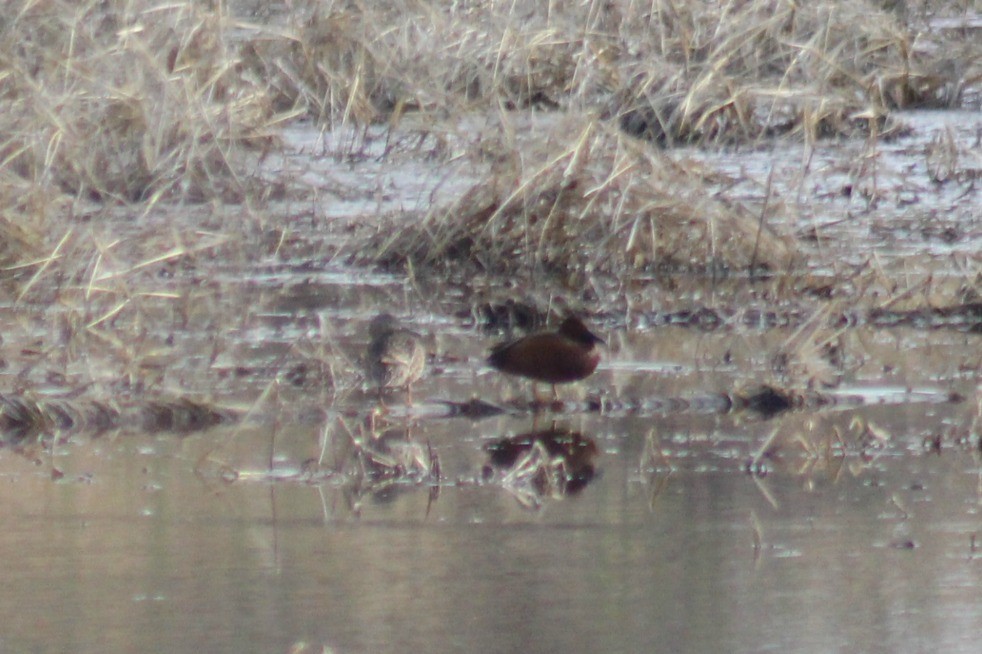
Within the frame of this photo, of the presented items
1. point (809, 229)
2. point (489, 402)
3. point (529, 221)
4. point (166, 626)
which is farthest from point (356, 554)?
point (809, 229)

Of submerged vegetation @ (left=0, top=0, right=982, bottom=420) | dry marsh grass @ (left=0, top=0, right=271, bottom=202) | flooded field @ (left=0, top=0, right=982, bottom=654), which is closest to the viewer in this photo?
flooded field @ (left=0, top=0, right=982, bottom=654)

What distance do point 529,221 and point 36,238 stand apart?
68.1 inches

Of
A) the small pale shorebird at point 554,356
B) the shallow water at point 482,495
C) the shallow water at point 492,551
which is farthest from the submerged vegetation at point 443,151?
the shallow water at point 492,551

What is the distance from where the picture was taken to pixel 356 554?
4059 mm

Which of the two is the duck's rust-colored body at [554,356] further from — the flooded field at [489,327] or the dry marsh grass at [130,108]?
the dry marsh grass at [130,108]

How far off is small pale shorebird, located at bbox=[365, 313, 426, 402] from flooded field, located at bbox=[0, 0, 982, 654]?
0.05m

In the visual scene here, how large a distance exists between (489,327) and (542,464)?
6.40ft

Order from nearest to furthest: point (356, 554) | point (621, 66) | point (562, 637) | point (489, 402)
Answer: point (562, 637), point (356, 554), point (489, 402), point (621, 66)

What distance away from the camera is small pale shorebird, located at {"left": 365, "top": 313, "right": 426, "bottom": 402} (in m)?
5.59

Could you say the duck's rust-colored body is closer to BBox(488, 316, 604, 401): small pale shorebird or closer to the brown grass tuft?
BBox(488, 316, 604, 401): small pale shorebird

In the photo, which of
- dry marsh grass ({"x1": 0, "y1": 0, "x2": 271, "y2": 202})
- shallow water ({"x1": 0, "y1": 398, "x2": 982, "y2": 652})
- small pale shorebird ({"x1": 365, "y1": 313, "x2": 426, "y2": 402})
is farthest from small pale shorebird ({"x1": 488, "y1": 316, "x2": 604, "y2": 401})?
dry marsh grass ({"x1": 0, "y1": 0, "x2": 271, "y2": 202})

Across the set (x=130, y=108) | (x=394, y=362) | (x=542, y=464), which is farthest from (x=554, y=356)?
(x=130, y=108)

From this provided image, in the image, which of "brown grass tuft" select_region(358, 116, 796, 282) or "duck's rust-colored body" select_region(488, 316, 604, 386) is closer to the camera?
"duck's rust-colored body" select_region(488, 316, 604, 386)

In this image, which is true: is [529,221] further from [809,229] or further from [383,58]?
[383,58]
